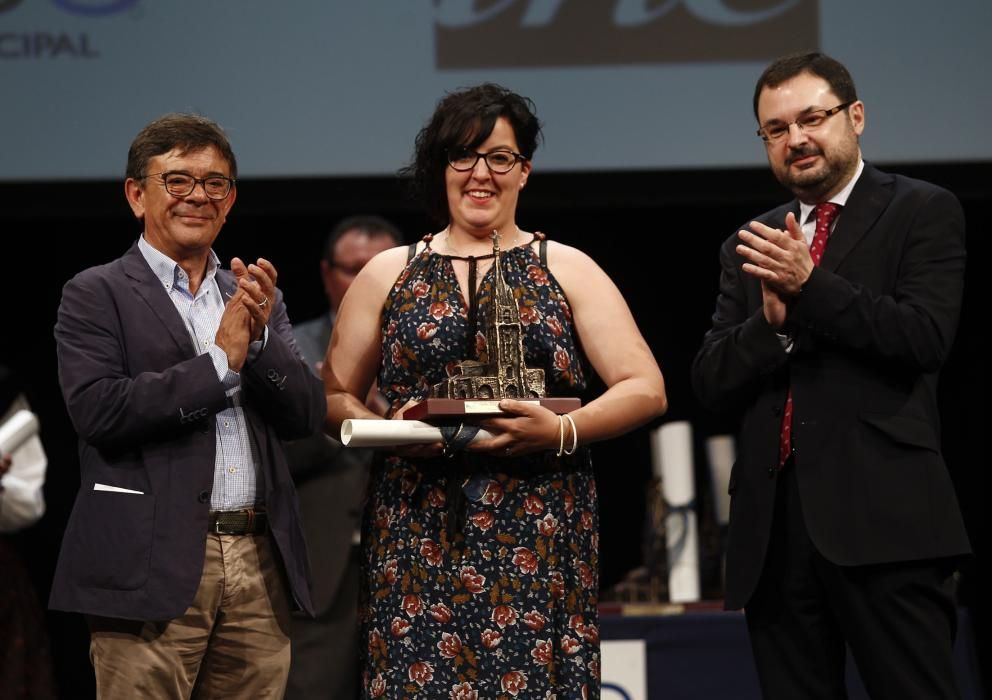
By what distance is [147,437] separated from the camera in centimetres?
255

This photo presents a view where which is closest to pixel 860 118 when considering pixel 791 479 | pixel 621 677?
pixel 791 479

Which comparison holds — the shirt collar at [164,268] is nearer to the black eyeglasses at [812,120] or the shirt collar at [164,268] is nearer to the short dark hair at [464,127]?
the short dark hair at [464,127]

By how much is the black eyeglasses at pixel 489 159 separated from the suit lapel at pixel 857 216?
2.30 ft

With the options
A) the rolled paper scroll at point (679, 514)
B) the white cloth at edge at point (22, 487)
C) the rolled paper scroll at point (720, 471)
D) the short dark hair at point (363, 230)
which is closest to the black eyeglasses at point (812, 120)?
the rolled paper scroll at point (679, 514)

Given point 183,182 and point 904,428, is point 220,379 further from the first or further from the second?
point 904,428

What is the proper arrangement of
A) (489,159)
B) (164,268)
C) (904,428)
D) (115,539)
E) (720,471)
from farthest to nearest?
(720,471), (489,159), (164,268), (904,428), (115,539)

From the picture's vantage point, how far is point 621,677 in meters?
3.90

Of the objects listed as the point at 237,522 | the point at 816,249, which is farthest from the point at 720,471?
the point at 237,522

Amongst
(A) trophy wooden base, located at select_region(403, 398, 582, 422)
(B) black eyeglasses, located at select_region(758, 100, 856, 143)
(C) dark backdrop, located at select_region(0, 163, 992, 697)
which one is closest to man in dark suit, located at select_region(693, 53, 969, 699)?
(B) black eyeglasses, located at select_region(758, 100, 856, 143)

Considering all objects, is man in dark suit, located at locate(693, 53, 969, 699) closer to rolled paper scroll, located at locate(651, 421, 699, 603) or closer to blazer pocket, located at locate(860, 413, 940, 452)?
blazer pocket, located at locate(860, 413, 940, 452)

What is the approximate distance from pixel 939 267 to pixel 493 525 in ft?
3.46

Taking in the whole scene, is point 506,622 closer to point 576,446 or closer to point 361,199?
point 576,446

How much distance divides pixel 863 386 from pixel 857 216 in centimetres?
36

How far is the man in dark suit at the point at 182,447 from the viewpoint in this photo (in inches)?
98.3
